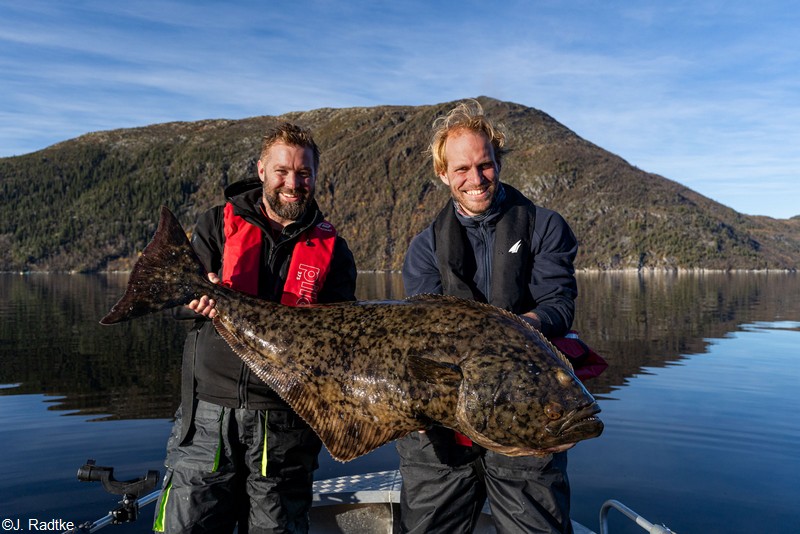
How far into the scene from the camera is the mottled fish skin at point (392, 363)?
3500mm

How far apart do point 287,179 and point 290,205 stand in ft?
0.80

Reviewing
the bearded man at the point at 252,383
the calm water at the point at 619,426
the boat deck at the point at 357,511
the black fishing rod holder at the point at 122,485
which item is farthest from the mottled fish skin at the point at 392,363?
the calm water at the point at 619,426

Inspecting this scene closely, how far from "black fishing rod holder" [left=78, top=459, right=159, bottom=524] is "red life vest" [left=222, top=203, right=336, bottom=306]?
2.18 meters

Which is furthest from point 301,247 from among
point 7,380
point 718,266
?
point 718,266

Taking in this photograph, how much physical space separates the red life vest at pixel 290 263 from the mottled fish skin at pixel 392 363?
441 mm

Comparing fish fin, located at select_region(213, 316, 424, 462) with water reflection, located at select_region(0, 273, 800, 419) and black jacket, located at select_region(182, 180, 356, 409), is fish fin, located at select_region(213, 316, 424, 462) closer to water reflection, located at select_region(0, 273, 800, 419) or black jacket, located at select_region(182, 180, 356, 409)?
black jacket, located at select_region(182, 180, 356, 409)

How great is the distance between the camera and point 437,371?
3.62m

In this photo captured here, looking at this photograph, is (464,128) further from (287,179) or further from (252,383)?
(252,383)

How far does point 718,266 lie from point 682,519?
167006 millimetres

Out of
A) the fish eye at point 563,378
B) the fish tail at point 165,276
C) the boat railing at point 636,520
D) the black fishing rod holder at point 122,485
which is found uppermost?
the fish tail at point 165,276

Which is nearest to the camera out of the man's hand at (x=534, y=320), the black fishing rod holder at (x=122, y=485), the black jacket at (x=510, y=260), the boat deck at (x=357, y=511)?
the man's hand at (x=534, y=320)

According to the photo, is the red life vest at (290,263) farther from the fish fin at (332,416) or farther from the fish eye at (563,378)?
the fish eye at (563,378)

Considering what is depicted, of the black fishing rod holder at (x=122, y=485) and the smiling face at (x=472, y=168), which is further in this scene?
the black fishing rod holder at (x=122, y=485)

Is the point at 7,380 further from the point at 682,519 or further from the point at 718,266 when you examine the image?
the point at 718,266
